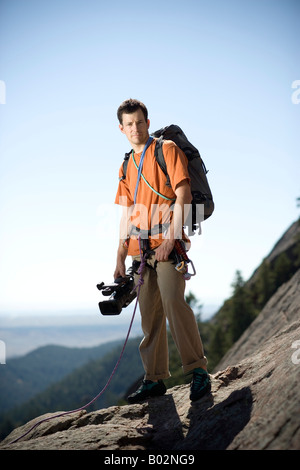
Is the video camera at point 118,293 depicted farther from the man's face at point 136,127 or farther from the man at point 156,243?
the man's face at point 136,127

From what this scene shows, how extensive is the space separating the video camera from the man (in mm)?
191

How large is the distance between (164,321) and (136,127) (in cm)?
290

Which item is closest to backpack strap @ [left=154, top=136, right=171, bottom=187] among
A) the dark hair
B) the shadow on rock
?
the dark hair

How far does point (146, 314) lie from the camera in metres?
5.26

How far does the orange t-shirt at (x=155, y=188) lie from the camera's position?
4680 millimetres

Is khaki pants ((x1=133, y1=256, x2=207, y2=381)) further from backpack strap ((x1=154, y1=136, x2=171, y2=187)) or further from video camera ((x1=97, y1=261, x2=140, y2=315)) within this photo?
backpack strap ((x1=154, y1=136, x2=171, y2=187))

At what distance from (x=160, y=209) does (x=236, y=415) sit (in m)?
2.71

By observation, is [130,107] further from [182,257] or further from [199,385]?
[199,385]

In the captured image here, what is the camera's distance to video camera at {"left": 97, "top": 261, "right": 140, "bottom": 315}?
4.60 meters

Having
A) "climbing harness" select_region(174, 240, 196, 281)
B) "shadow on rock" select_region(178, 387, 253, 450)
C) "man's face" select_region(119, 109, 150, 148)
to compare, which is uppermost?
"man's face" select_region(119, 109, 150, 148)

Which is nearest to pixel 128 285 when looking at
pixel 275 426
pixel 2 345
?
pixel 275 426

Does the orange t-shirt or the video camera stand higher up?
the orange t-shirt

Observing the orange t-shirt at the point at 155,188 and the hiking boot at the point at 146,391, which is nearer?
the orange t-shirt at the point at 155,188

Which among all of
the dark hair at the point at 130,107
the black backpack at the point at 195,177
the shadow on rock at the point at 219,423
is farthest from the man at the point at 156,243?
the shadow on rock at the point at 219,423
